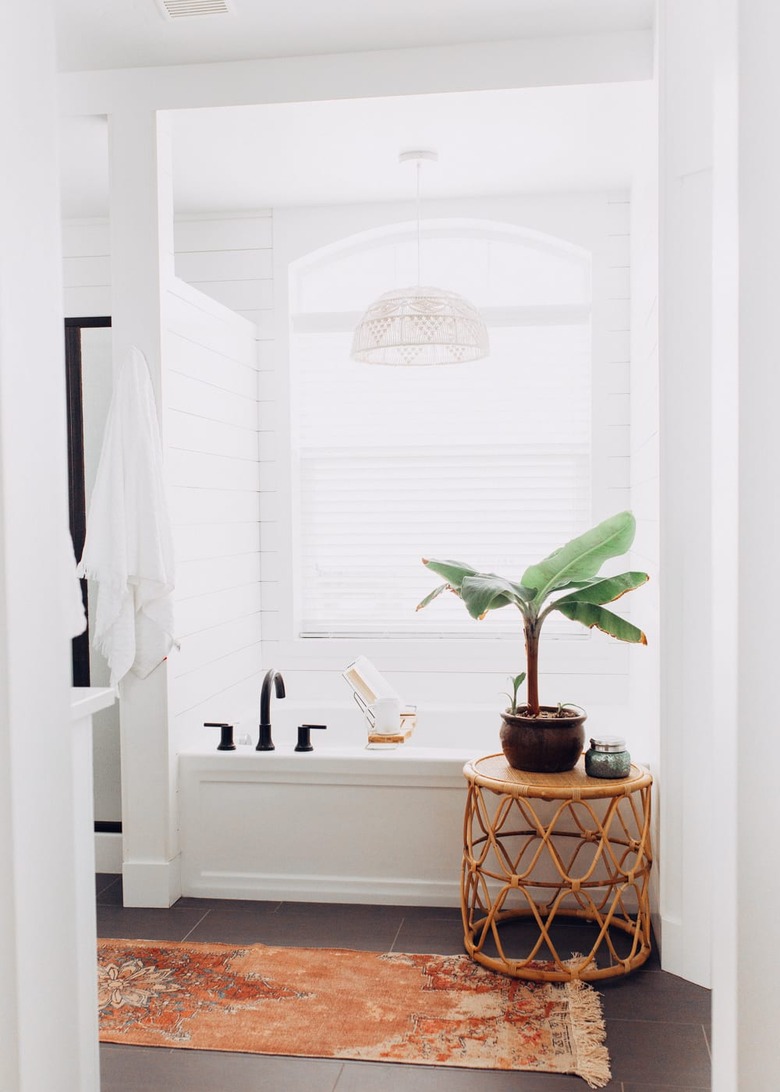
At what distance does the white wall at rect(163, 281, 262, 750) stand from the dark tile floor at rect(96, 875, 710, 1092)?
0.88m

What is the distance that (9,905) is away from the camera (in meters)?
1.53

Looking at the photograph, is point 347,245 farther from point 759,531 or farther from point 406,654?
point 759,531

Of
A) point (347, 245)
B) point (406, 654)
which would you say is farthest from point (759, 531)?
point (347, 245)

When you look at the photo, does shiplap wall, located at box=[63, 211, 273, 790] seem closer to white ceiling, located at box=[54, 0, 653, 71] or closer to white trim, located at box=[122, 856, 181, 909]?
white trim, located at box=[122, 856, 181, 909]

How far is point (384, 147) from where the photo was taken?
3.79m

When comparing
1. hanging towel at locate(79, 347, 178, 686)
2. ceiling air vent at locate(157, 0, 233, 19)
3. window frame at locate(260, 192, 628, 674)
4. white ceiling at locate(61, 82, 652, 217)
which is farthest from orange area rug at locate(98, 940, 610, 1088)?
ceiling air vent at locate(157, 0, 233, 19)

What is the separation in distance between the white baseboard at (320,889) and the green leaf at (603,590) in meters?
1.05

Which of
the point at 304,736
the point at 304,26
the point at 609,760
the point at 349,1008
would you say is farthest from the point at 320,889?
the point at 304,26

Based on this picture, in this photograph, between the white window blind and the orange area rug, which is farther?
the white window blind

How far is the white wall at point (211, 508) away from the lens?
3512 millimetres

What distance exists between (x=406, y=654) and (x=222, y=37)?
2550 millimetres

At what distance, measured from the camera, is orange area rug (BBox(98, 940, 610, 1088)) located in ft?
7.75

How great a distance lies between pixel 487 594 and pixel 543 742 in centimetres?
45

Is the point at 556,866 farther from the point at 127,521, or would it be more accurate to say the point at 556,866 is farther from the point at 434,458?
the point at 434,458
